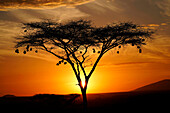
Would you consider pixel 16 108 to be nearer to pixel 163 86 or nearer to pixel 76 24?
pixel 76 24

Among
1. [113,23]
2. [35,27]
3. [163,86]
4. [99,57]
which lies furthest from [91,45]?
[163,86]

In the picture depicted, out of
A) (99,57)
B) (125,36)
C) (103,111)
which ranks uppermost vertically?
(125,36)

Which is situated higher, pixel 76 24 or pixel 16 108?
A: pixel 76 24

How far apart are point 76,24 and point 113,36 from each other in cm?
429

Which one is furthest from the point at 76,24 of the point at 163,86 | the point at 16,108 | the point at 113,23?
the point at 163,86

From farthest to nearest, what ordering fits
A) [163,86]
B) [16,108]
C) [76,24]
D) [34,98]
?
[163,86], [34,98], [16,108], [76,24]

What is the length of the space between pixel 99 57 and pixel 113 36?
2.79 m

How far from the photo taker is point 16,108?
3030cm

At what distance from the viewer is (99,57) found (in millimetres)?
26281

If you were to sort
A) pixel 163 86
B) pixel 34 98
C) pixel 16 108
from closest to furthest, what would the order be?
pixel 16 108, pixel 34 98, pixel 163 86

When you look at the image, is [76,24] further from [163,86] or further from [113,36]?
[163,86]

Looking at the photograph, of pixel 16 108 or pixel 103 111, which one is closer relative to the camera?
pixel 103 111

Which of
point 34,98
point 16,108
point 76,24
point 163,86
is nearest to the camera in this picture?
point 76,24

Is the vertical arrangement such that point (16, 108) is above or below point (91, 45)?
below
